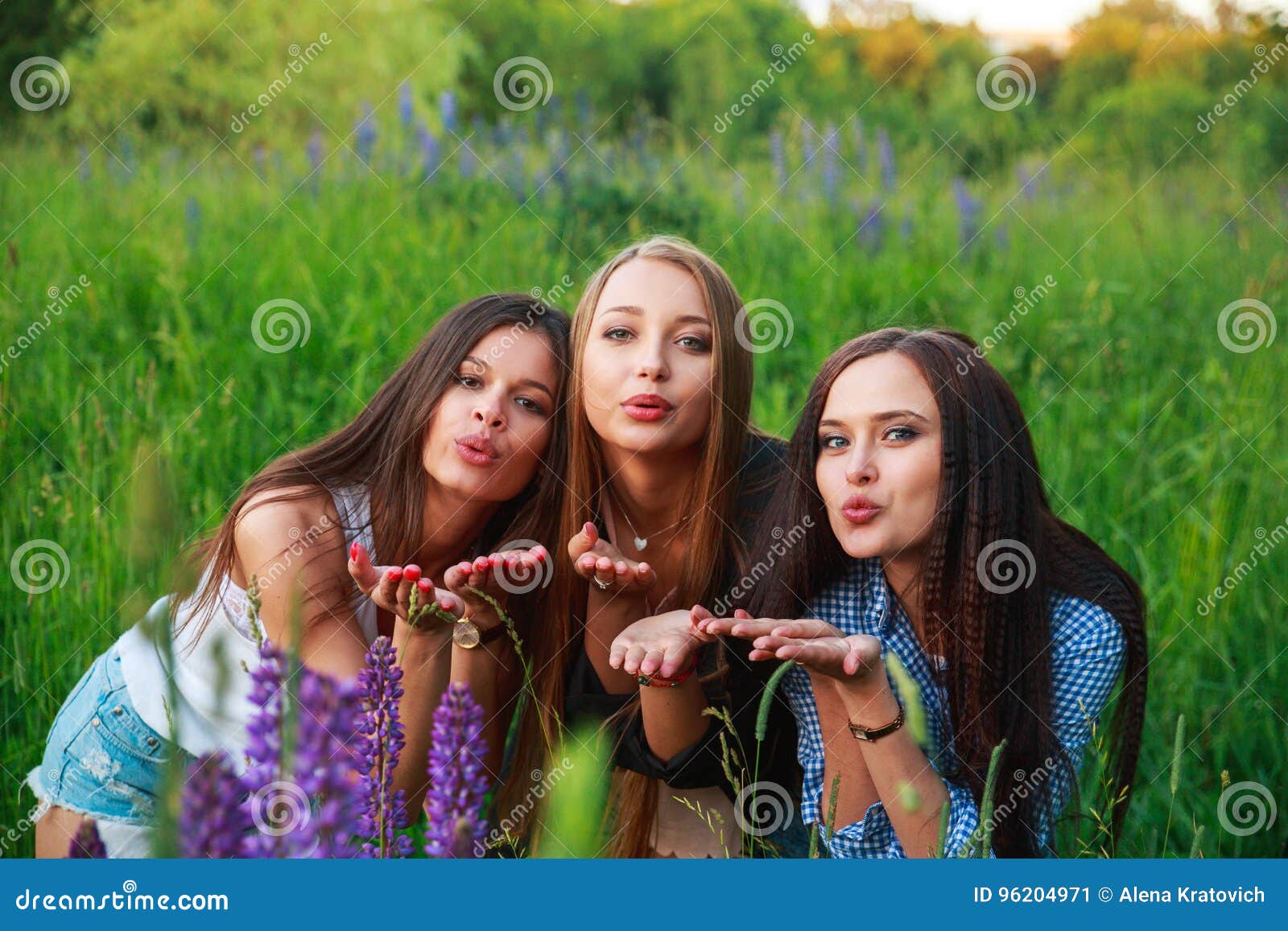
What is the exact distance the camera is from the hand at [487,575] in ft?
6.12

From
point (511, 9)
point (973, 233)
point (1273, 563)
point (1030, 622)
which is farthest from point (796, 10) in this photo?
point (1030, 622)

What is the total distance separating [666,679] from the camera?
222 centimetres

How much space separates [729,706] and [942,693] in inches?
17.0

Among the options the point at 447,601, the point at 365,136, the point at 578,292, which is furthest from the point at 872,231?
the point at 447,601

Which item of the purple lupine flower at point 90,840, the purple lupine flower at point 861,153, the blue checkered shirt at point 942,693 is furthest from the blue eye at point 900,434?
the purple lupine flower at point 861,153

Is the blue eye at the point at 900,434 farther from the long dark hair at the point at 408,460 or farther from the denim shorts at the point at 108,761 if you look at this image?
the denim shorts at the point at 108,761

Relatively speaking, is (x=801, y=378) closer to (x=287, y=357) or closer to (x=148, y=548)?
(x=287, y=357)

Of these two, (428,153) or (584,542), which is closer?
(584,542)

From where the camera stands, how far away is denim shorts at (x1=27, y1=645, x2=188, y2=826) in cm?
268

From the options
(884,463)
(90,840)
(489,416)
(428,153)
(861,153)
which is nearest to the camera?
(90,840)

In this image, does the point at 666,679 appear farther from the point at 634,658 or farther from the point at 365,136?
the point at 365,136

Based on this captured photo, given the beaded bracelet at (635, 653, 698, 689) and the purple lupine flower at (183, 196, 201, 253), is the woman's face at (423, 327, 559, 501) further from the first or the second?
the purple lupine flower at (183, 196, 201, 253)

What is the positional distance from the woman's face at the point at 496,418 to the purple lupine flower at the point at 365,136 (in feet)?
10.3

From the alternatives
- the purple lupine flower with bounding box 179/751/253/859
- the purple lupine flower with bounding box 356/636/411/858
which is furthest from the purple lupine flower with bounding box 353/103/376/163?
the purple lupine flower with bounding box 179/751/253/859
